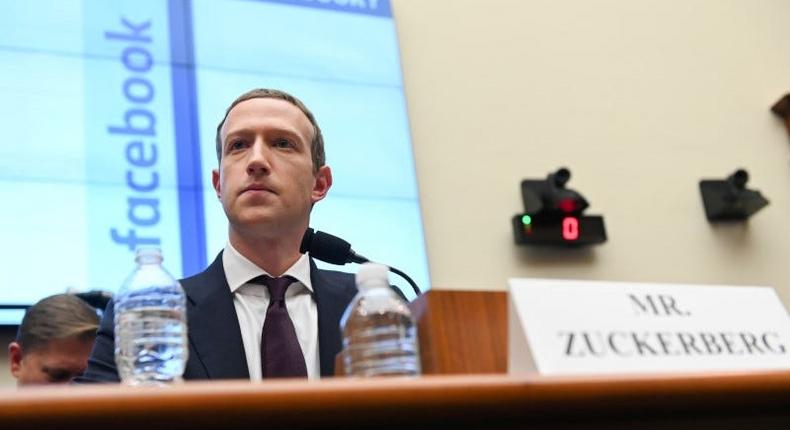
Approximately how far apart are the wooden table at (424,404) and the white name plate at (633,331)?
0.04m

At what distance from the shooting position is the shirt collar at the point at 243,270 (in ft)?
5.13

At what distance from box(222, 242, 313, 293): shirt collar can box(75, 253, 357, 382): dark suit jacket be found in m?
0.01

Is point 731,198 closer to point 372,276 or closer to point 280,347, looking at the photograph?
point 280,347

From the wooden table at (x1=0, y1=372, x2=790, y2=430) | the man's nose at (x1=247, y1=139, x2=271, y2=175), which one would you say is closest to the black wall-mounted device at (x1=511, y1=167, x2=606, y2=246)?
the man's nose at (x1=247, y1=139, x2=271, y2=175)

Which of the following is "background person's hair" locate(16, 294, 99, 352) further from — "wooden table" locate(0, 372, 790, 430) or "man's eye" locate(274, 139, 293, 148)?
"wooden table" locate(0, 372, 790, 430)

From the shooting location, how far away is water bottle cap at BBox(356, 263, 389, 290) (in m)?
0.98

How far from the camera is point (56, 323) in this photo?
2.04m

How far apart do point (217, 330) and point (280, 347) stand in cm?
10

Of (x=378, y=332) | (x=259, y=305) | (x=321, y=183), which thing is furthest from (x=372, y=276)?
(x=321, y=183)

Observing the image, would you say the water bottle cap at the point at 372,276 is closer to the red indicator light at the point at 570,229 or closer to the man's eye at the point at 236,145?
the man's eye at the point at 236,145

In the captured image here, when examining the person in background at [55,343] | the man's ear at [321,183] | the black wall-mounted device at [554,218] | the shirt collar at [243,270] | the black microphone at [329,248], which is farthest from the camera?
the black wall-mounted device at [554,218]

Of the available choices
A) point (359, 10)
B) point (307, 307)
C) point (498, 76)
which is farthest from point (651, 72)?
point (307, 307)

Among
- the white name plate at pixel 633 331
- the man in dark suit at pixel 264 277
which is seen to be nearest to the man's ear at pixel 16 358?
the man in dark suit at pixel 264 277

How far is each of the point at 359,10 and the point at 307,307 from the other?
6.38ft
